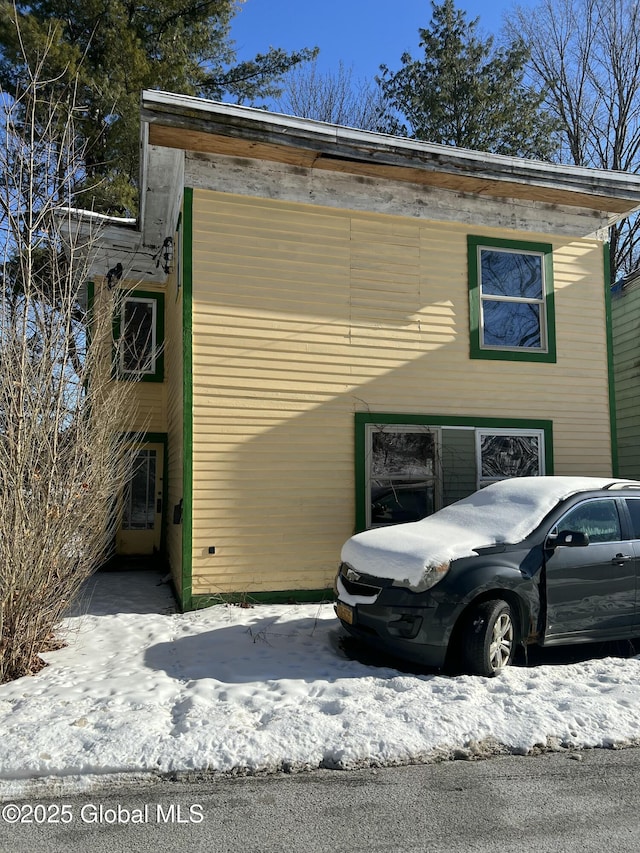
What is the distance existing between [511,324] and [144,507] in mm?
7145

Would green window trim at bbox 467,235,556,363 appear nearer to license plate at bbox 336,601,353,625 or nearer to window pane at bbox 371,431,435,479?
window pane at bbox 371,431,435,479

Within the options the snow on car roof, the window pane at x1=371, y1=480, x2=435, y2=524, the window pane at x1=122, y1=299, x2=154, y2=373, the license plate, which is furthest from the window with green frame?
the license plate

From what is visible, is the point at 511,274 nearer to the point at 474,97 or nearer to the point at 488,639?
the point at 488,639

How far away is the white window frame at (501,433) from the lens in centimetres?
941

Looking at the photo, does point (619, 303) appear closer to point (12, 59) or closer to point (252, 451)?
point (252, 451)

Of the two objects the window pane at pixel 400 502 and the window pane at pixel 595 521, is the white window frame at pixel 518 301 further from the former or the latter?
the window pane at pixel 595 521

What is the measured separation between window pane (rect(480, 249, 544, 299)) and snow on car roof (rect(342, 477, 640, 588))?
390cm

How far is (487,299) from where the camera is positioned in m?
9.73

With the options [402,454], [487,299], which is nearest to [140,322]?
[402,454]

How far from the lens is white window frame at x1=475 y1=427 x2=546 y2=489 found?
30.9 feet

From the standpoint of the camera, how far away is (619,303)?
13664 mm

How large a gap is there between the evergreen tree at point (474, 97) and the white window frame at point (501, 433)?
1447cm

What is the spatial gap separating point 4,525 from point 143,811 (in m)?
2.77

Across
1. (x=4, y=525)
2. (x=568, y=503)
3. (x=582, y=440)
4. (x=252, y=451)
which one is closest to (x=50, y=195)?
(x=4, y=525)
